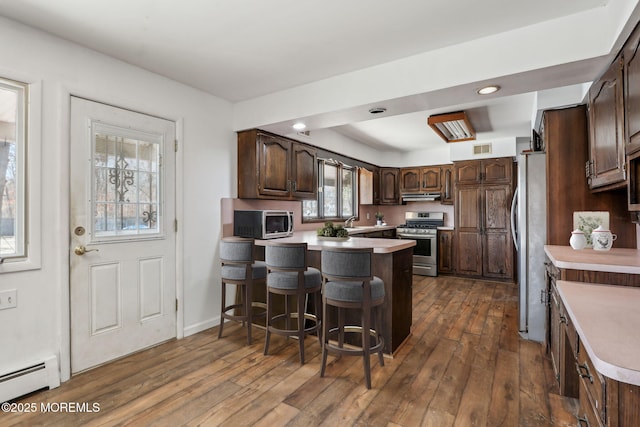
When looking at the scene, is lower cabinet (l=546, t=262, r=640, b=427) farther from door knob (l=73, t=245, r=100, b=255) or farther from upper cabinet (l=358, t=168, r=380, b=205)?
upper cabinet (l=358, t=168, r=380, b=205)

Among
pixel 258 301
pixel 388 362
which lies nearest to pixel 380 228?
pixel 258 301

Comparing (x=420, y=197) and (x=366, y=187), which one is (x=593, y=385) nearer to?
(x=366, y=187)

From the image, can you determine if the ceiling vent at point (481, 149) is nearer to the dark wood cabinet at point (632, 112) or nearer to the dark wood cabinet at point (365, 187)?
the dark wood cabinet at point (365, 187)

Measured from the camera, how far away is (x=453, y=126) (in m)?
4.45

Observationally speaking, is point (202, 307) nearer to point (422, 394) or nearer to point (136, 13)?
point (422, 394)

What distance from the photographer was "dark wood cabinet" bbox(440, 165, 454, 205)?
620 centimetres

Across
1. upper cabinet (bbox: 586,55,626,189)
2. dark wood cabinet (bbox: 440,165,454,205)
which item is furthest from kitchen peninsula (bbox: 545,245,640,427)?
dark wood cabinet (bbox: 440,165,454,205)

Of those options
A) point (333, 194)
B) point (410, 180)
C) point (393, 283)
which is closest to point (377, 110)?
point (393, 283)

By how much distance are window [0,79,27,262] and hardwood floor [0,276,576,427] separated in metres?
1.05

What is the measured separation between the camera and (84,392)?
2123mm

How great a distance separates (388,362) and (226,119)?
2.92 m

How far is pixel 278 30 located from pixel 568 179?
8.58 ft

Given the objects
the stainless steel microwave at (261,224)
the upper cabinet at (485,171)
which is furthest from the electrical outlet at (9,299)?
the upper cabinet at (485,171)

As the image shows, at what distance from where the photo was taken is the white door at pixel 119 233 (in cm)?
237
